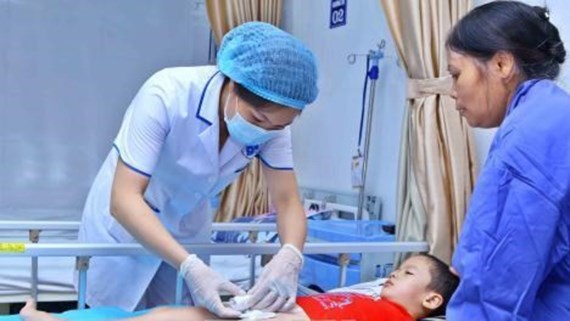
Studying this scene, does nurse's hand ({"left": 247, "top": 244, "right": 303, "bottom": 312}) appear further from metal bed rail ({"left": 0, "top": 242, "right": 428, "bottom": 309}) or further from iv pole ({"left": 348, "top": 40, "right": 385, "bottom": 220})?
iv pole ({"left": 348, "top": 40, "right": 385, "bottom": 220})

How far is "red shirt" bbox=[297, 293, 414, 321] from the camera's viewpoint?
4.71ft

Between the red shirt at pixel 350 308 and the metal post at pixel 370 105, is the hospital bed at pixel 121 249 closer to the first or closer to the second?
the red shirt at pixel 350 308

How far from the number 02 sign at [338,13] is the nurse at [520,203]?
2.06 m

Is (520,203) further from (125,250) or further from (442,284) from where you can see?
(125,250)

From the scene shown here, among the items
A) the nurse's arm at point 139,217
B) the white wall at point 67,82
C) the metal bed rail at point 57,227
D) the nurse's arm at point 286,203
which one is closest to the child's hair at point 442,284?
the nurse's arm at point 286,203

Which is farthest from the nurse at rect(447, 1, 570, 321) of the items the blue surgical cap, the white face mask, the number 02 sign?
the number 02 sign

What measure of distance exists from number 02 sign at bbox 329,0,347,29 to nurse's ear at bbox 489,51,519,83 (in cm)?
207

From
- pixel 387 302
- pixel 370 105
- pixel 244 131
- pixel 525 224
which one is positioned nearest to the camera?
pixel 525 224

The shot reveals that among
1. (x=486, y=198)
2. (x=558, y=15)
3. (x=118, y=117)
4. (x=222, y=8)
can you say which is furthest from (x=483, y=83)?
(x=118, y=117)

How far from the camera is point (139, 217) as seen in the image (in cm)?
128

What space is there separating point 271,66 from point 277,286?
19.4 inches

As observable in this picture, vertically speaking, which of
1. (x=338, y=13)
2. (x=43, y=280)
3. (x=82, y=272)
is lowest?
(x=43, y=280)

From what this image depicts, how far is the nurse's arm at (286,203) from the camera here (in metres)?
1.52

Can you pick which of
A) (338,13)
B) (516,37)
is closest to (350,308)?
(516,37)
